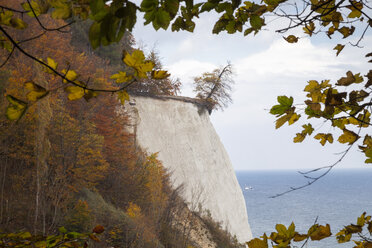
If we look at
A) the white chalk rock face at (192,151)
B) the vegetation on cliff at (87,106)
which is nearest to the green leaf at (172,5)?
the vegetation on cliff at (87,106)

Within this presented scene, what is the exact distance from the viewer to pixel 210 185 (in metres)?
22.5

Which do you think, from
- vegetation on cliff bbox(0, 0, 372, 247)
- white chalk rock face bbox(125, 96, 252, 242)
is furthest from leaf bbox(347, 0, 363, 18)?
white chalk rock face bbox(125, 96, 252, 242)

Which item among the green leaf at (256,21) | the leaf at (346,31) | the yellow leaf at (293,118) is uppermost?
the leaf at (346,31)

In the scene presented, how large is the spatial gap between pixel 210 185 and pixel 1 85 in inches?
618

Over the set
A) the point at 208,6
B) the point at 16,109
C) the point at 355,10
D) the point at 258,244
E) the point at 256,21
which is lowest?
the point at 258,244

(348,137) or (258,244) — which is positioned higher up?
(348,137)

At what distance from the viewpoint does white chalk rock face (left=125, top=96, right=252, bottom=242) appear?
2023cm

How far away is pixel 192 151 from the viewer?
2214 cm

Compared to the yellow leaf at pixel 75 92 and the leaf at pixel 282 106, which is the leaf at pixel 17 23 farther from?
the leaf at pixel 282 106

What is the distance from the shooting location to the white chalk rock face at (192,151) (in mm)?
20234

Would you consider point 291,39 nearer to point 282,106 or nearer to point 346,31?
point 346,31

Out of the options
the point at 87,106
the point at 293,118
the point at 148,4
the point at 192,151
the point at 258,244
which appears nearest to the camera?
the point at 148,4

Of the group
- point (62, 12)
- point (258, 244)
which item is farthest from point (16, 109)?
point (258, 244)

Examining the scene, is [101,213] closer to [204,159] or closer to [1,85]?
[1,85]
